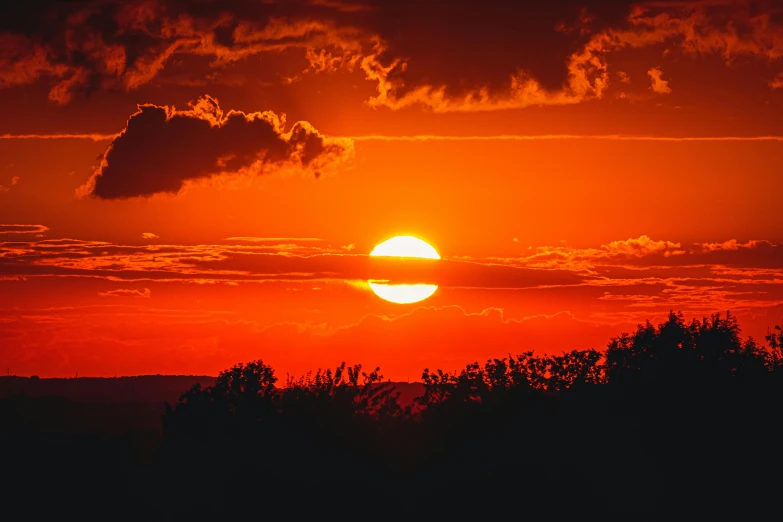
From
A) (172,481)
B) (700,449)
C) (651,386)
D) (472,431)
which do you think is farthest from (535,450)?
(172,481)

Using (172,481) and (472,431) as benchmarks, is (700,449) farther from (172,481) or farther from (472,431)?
(172,481)

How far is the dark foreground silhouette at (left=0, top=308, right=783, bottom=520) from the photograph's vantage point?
55.7 meters

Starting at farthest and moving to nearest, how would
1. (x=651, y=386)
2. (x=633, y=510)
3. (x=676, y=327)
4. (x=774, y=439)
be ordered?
(x=676, y=327)
(x=651, y=386)
(x=774, y=439)
(x=633, y=510)

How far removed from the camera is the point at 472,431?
2435 inches

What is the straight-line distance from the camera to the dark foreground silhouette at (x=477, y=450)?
55719 millimetres

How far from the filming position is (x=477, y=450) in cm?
5997

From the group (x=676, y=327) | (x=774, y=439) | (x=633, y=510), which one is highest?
(x=676, y=327)

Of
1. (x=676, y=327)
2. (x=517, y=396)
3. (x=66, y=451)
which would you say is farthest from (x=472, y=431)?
(x=66, y=451)

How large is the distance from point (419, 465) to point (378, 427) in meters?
6.73

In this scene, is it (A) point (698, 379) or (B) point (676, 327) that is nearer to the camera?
(A) point (698, 379)

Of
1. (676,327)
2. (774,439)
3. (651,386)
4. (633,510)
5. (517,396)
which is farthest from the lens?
(676,327)

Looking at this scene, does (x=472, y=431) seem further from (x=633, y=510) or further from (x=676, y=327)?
(x=676, y=327)

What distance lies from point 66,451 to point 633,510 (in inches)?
2430

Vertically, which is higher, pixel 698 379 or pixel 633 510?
pixel 698 379
